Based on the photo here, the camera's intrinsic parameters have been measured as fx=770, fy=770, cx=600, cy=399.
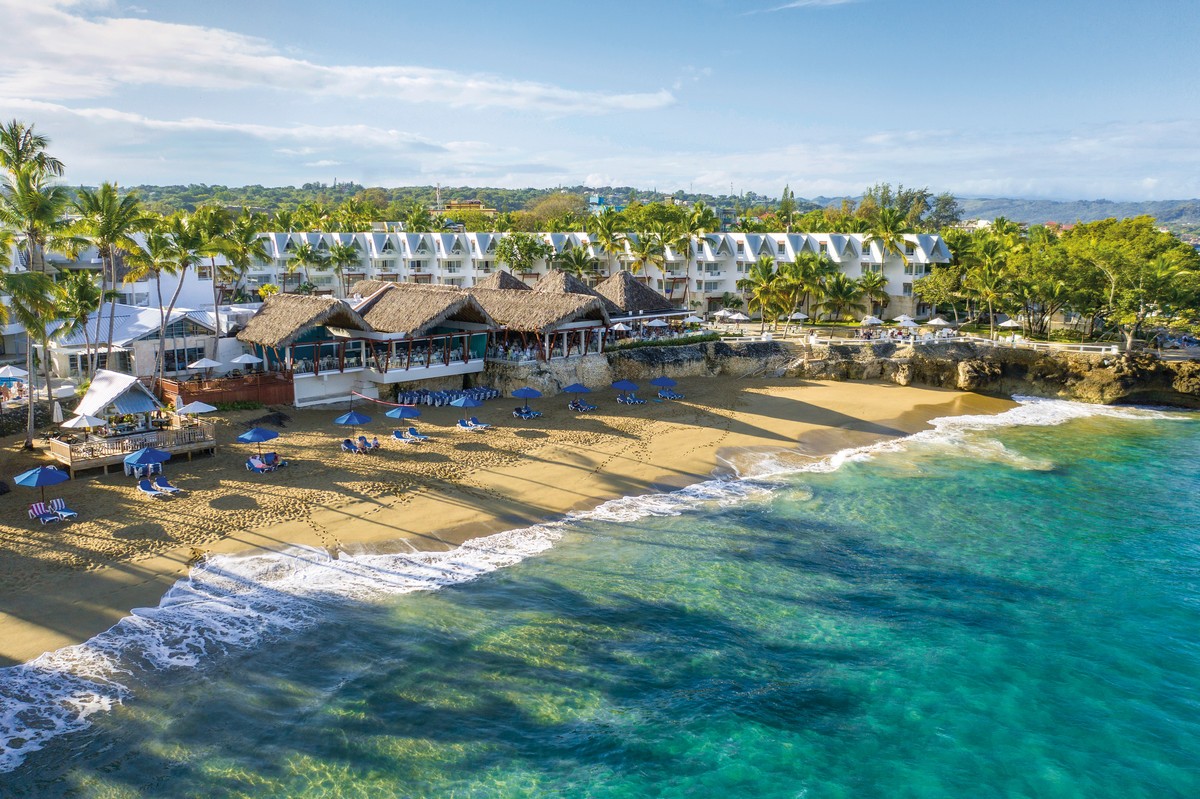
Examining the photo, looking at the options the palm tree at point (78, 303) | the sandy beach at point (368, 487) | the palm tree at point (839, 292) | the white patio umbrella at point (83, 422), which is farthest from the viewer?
the palm tree at point (839, 292)

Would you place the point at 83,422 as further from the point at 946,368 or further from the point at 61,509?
Answer: the point at 946,368

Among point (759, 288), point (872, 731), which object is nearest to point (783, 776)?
point (872, 731)

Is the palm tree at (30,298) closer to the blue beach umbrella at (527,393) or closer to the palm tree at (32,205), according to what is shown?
the palm tree at (32,205)

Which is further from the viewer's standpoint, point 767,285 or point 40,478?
point 767,285

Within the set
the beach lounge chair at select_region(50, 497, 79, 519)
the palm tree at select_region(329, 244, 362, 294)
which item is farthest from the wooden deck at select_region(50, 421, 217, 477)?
the palm tree at select_region(329, 244, 362, 294)

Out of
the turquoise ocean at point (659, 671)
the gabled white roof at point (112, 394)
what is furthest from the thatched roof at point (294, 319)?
the turquoise ocean at point (659, 671)

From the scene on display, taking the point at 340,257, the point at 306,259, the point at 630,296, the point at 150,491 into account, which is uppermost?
the point at 340,257

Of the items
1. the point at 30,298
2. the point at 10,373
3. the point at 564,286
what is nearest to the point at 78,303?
the point at 10,373
